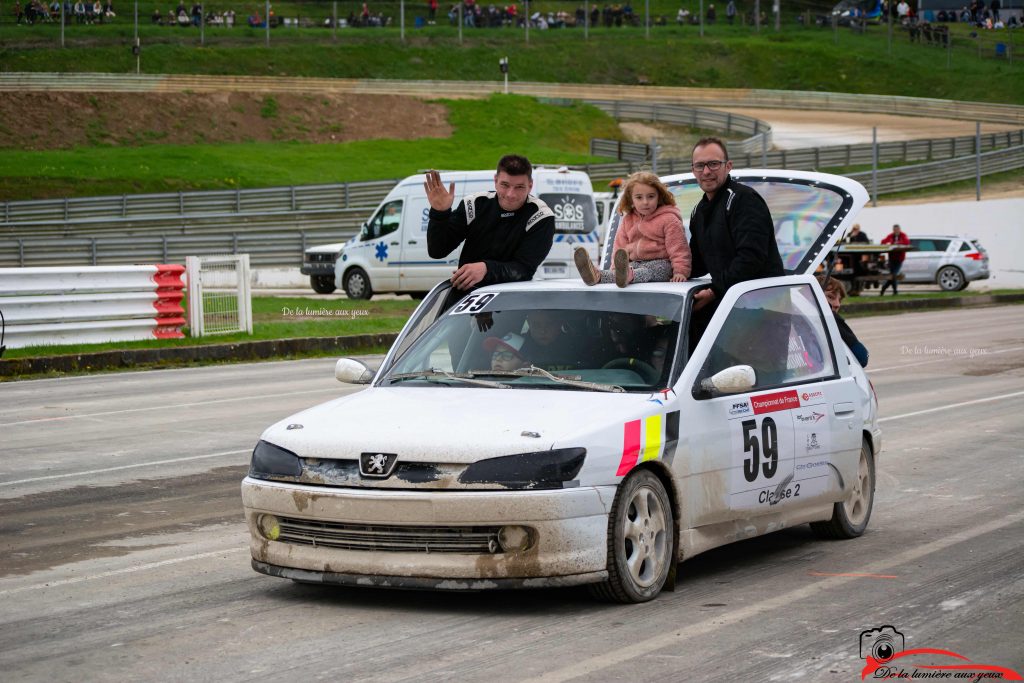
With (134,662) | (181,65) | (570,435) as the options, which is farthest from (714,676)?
(181,65)

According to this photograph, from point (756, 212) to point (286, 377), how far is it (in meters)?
11.7

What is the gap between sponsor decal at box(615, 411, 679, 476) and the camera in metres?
6.59

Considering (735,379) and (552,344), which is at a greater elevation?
(552,344)

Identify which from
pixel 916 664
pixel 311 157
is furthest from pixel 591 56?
pixel 916 664

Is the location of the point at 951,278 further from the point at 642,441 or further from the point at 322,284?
the point at 642,441

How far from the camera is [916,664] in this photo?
5.75m

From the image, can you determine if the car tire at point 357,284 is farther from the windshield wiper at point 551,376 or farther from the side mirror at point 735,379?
the side mirror at point 735,379

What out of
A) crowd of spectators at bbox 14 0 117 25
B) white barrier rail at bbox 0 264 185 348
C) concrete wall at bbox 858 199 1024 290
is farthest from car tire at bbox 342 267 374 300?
crowd of spectators at bbox 14 0 117 25

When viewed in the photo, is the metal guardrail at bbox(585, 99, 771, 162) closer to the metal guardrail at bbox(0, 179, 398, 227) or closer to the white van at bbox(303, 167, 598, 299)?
the metal guardrail at bbox(0, 179, 398, 227)

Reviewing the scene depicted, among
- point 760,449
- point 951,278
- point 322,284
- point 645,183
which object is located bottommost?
point 951,278

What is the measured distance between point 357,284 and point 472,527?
92.0 feet

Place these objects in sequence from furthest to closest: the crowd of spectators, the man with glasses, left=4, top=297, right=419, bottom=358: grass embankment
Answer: the crowd of spectators
left=4, top=297, right=419, bottom=358: grass embankment
the man with glasses

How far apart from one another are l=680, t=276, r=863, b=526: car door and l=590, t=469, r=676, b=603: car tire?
0.28m

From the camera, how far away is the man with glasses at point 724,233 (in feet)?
26.0
